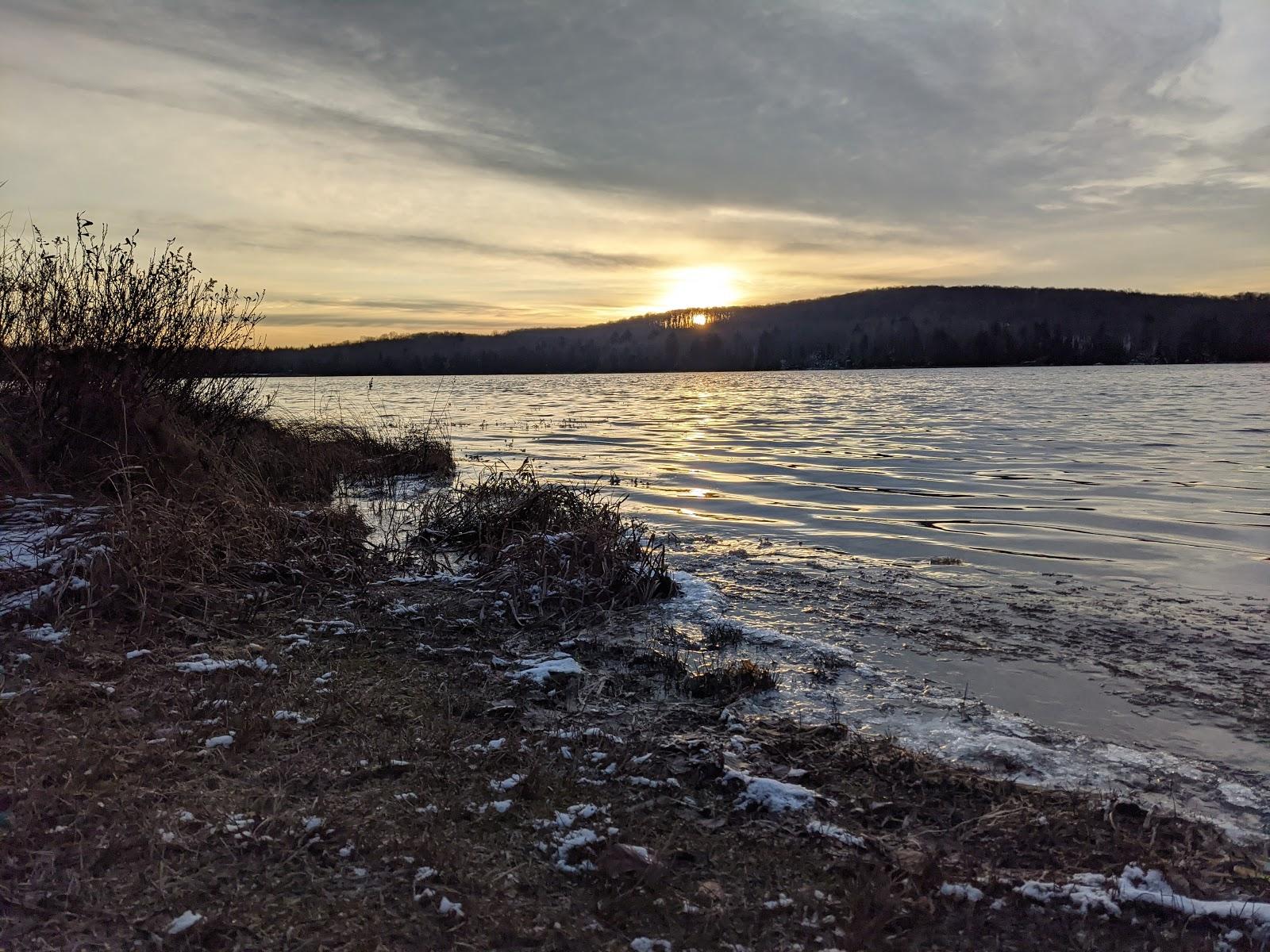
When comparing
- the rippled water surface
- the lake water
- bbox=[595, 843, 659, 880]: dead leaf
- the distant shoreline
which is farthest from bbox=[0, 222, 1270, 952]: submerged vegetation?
the distant shoreline

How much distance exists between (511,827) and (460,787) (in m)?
0.41

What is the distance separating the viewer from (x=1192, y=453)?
16.6 metres

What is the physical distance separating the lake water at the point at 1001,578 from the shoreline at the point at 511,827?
0.82 metres

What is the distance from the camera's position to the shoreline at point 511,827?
2.49 metres

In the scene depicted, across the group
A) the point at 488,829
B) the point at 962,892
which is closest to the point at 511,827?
the point at 488,829

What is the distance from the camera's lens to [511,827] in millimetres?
3053

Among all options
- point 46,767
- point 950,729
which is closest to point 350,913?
point 46,767

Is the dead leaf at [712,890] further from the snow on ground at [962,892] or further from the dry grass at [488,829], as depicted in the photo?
the snow on ground at [962,892]

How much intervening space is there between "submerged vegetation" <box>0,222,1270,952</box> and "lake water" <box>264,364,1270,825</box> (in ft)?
2.33

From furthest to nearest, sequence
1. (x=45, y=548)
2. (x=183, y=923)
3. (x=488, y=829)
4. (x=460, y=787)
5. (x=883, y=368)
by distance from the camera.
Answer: (x=883, y=368), (x=45, y=548), (x=460, y=787), (x=488, y=829), (x=183, y=923)

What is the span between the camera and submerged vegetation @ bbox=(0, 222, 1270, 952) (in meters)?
2.51

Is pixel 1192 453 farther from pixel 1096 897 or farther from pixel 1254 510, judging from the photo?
pixel 1096 897

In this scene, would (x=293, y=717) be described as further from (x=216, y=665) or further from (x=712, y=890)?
(x=712, y=890)

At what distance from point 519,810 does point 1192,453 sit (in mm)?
18900
